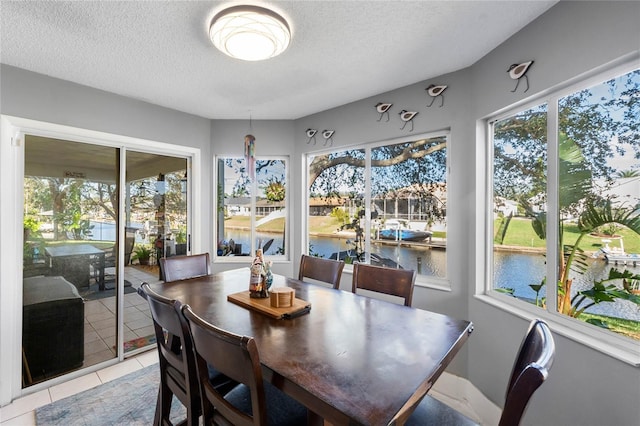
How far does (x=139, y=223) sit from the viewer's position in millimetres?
2973

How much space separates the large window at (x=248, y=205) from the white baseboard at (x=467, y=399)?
2176mm

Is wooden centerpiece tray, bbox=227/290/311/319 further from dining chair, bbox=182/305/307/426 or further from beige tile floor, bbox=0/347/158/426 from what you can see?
beige tile floor, bbox=0/347/158/426

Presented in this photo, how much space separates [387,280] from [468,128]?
54.9 inches

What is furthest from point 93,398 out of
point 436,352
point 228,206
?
point 436,352

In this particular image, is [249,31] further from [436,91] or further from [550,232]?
A: [550,232]

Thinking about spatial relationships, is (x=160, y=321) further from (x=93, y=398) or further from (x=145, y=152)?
(x=145, y=152)

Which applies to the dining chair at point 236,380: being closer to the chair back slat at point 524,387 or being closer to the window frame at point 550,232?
the chair back slat at point 524,387

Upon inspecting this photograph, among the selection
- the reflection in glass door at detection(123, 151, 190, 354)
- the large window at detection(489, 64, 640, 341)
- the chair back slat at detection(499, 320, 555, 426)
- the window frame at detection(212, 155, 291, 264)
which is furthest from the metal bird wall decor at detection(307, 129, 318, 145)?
the chair back slat at detection(499, 320, 555, 426)

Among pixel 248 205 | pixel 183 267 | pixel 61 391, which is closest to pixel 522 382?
pixel 183 267

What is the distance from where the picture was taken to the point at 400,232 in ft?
9.09

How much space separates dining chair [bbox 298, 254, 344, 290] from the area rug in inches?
52.3

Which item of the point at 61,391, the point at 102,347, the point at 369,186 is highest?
the point at 369,186

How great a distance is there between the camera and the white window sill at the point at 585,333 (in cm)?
129

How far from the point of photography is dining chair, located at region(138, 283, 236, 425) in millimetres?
1186
